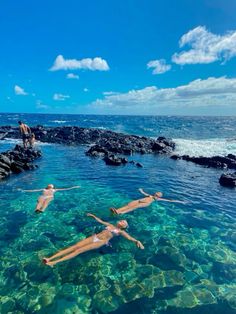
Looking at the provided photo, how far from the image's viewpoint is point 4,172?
25469 millimetres

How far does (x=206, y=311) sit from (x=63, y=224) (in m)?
8.64

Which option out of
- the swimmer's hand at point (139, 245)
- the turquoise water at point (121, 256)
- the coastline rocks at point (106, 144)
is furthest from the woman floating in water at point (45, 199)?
the coastline rocks at point (106, 144)

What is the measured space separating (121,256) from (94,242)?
135 centimetres

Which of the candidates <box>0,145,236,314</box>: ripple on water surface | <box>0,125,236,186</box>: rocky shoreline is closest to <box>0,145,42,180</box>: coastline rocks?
<box>0,145,236,314</box>: ripple on water surface

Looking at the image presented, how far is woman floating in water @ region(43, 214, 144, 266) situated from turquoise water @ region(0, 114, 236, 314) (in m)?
0.27

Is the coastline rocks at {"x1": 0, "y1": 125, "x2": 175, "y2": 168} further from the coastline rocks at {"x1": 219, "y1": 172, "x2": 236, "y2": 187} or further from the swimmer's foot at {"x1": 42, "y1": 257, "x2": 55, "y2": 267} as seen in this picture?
the swimmer's foot at {"x1": 42, "y1": 257, "x2": 55, "y2": 267}

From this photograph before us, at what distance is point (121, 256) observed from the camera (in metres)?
12.6

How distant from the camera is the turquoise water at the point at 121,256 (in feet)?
32.6

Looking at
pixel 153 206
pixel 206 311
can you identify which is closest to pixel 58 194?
pixel 153 206

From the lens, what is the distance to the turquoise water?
391 inches

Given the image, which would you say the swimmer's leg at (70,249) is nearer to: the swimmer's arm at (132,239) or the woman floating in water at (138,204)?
the swimmer's arm at (132,239)

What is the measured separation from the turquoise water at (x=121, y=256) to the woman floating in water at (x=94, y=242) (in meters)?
0.27

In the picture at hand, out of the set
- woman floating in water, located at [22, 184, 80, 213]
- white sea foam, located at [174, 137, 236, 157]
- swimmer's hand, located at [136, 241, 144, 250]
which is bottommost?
white sea foam, located at [174, 137, 236, 157]

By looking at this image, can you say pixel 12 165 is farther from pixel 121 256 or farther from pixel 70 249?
pixel 121 256
